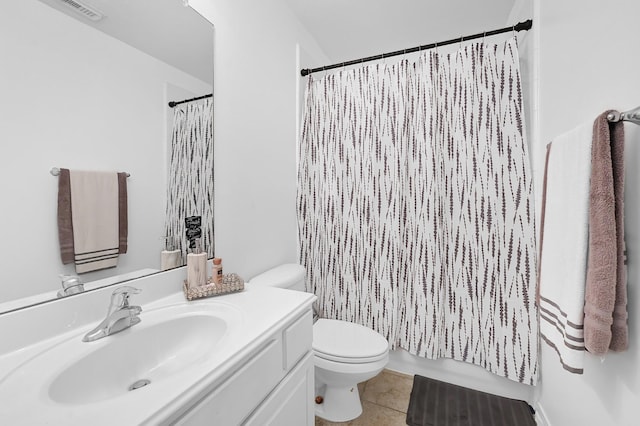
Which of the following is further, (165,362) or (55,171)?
(165,362)

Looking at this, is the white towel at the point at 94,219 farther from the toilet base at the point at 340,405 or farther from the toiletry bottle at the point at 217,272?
the toilet base at the point at 340,405

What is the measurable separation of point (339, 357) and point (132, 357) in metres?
0.89

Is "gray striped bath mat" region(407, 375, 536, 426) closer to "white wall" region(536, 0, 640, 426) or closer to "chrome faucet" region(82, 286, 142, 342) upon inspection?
"white wall" region(536, 0, 640, 426)

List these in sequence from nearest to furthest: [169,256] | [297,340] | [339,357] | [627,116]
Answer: [627,116] < [297,340] < [169,256] < [339,357]

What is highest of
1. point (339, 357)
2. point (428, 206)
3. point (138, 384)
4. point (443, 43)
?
point (443, 43)

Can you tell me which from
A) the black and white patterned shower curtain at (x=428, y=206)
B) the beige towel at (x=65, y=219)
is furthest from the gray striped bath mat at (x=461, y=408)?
the beige towel at (x=65, y=219)

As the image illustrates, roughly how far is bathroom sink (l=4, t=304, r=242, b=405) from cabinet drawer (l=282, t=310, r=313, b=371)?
0.62 feet

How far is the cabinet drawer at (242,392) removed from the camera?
62cm

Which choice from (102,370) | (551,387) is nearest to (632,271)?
(551,387)

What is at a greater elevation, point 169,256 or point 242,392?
point 169,256

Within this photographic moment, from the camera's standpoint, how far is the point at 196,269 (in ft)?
3.70

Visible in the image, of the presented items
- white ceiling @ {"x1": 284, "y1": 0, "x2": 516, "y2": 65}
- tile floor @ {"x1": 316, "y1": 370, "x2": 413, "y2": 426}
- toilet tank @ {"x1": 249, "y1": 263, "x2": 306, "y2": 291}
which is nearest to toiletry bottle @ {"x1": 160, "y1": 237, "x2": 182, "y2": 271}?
toilet tank @ {"x1": 249, "y1": 263, "x2": 306, "y2": 291}

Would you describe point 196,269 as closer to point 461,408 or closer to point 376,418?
point 376,418

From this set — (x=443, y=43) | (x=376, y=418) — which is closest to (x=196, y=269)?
(x=376, y=418)
